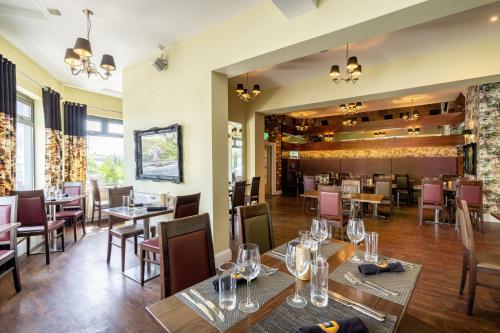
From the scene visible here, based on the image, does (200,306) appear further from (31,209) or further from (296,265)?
(31,209)

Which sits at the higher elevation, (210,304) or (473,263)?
(210,304)

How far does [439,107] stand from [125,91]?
1087cm

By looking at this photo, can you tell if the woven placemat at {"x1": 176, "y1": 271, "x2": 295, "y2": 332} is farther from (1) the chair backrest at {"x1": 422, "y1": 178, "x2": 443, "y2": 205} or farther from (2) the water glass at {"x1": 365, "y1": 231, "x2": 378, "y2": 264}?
(1) the chair backrest at {"x1": 422, "y1": 178, "x2": 443, "y2": 205}

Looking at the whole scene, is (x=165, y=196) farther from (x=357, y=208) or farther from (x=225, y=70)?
(x=357, y=208)

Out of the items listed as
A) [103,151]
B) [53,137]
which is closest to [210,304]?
[53,137]

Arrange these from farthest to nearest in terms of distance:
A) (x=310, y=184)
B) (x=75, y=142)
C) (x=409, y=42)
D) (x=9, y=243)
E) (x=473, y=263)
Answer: (x=310, y=184) → (x=75, y=142) → (x=409, y=42) → (x=9, y=243) → (x=473, y=263)

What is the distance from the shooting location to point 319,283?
1.10 m

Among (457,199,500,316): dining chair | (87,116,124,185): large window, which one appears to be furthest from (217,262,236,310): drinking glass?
(87,116,124,185): large window

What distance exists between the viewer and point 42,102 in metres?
5.05

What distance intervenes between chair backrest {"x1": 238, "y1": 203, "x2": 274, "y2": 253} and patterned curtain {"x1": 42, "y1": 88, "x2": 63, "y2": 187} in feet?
16.9

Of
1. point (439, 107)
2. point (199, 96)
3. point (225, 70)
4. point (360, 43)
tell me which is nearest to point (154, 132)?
point (199, 96)

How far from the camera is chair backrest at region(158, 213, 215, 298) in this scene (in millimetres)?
1457

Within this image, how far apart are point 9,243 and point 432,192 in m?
7.40

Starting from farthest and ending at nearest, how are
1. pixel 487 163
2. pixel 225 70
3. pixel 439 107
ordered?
pixel 439 107, pixel 487 163, pixel 225 70
